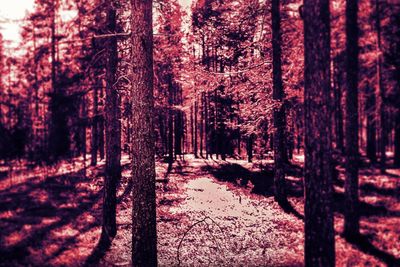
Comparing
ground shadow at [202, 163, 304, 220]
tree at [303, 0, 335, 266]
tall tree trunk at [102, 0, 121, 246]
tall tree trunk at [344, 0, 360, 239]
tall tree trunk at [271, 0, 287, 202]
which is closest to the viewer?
tree at [303, 0, 335, 266]

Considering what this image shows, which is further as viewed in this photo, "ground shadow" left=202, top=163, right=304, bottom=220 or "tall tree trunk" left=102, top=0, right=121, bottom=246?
"ground shadow" left=202, top=163, right=304, bottom=220

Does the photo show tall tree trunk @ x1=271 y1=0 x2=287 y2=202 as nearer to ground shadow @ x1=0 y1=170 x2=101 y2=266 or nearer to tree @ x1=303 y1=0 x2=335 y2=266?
ground shadow @ x1=0 y1=170 x2=101 y2=266

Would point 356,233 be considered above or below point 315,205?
below

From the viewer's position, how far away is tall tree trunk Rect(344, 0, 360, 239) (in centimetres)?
918

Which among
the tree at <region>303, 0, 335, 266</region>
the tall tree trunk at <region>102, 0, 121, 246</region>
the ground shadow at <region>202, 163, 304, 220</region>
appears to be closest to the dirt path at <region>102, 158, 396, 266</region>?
the ground shadow at <region>202, 163, 304, 220</region>

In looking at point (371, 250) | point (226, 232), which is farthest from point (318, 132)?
point (226, 232)

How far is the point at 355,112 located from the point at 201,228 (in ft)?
21.7

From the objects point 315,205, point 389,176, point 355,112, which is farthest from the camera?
point 389,176

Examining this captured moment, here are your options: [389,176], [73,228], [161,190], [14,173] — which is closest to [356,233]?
[73,228]

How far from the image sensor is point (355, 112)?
9.16 m

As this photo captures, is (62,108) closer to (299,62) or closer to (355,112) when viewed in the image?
(299,62)

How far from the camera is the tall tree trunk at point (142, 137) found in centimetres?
662

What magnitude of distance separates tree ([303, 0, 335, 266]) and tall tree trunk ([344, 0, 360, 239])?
405 centimetres

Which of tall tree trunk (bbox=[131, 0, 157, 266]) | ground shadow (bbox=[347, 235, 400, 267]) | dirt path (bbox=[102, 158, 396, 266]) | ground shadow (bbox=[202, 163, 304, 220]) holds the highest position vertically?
tall tree trunk (bbox=[131, 0, 157, 266])
